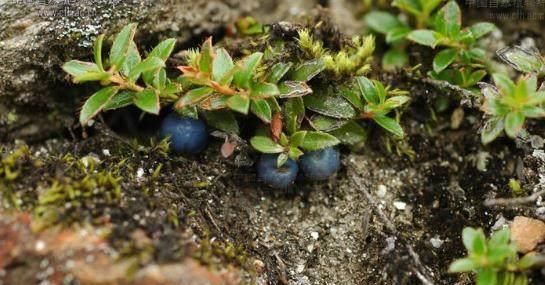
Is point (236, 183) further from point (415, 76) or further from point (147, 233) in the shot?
point (415, 76)

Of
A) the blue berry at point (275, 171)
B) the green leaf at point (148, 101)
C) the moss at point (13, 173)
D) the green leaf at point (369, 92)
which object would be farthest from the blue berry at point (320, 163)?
the moss at point (13, 173)

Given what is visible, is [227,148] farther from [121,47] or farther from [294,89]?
[121,47]

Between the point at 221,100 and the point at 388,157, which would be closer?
the point at 221,100

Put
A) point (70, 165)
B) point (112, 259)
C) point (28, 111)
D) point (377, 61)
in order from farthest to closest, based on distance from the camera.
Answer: point (377, 61), point (28, 111), point (70, 165), point (112, 259)

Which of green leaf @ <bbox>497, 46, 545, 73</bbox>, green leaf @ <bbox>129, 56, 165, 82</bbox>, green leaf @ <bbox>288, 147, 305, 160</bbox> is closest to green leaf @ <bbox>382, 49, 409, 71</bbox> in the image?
green leaf @ <bbox>497, 46, 545, 73</bbox>

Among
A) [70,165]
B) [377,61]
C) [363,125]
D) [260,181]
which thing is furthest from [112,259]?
[377,61]

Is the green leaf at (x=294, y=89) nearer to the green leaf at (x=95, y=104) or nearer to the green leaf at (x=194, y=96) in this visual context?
the green leaf at (x=194, y=96)

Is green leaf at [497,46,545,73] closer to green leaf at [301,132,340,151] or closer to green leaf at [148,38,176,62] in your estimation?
green leaf at [301,132,340,151]
